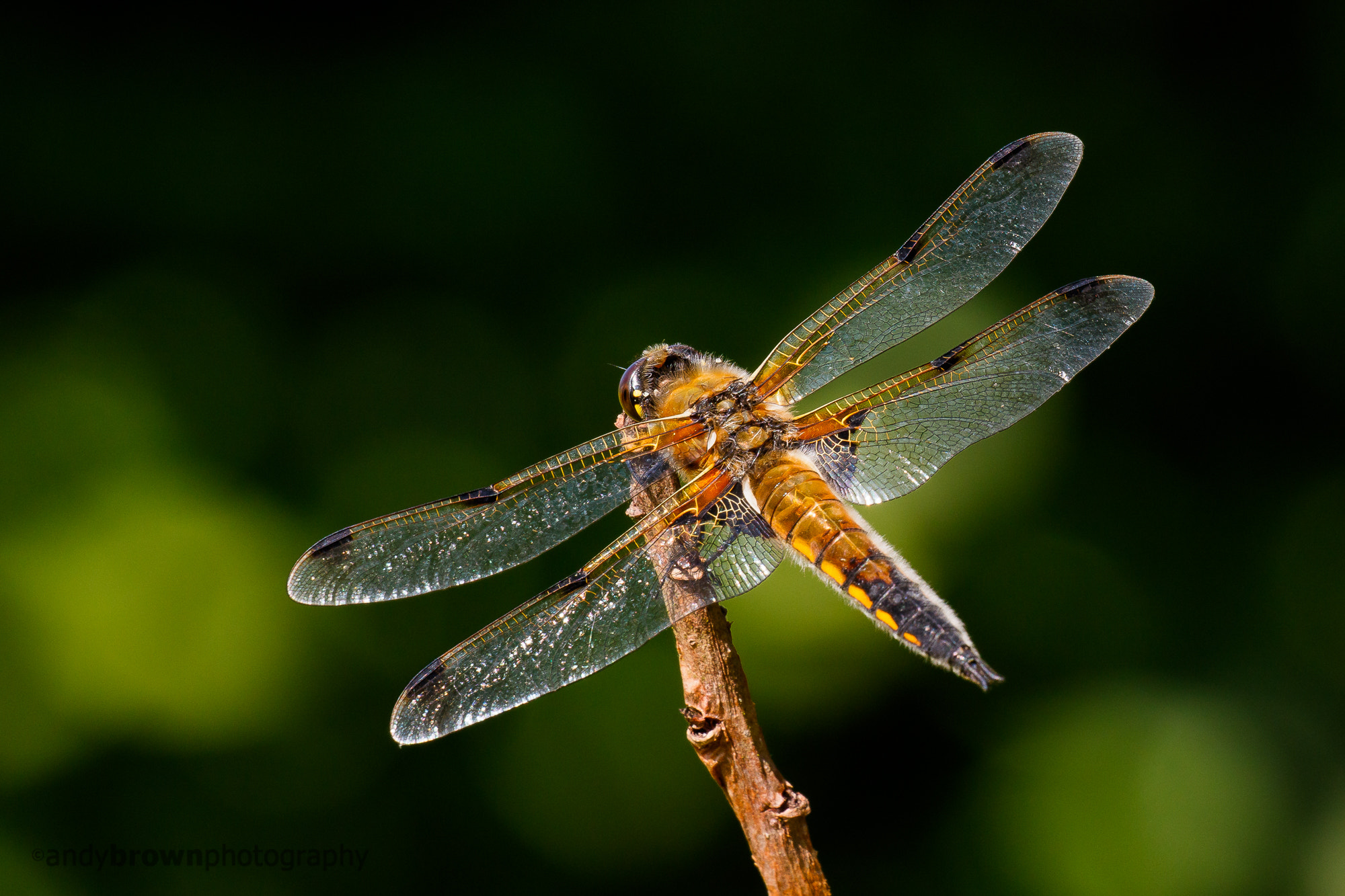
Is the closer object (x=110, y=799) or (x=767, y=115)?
(x=110, y=799)

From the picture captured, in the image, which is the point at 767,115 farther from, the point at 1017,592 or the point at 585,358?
the point at 1017,592

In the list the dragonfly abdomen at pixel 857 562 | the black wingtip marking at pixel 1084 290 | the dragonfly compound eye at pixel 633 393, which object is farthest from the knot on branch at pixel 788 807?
the black wingtip marking at pixel 1084 290

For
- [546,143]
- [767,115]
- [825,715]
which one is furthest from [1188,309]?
[546,143]

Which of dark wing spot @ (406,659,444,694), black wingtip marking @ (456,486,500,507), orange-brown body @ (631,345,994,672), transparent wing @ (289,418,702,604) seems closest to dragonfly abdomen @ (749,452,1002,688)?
orange-brown body @ (631,345,994,672)

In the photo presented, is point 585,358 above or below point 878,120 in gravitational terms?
below

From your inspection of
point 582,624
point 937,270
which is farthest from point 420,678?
point 937,270

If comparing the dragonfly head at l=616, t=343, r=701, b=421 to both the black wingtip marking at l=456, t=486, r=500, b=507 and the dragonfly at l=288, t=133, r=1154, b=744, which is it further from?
the black wingtip marking at l=456, t=486, r=500, b=507
